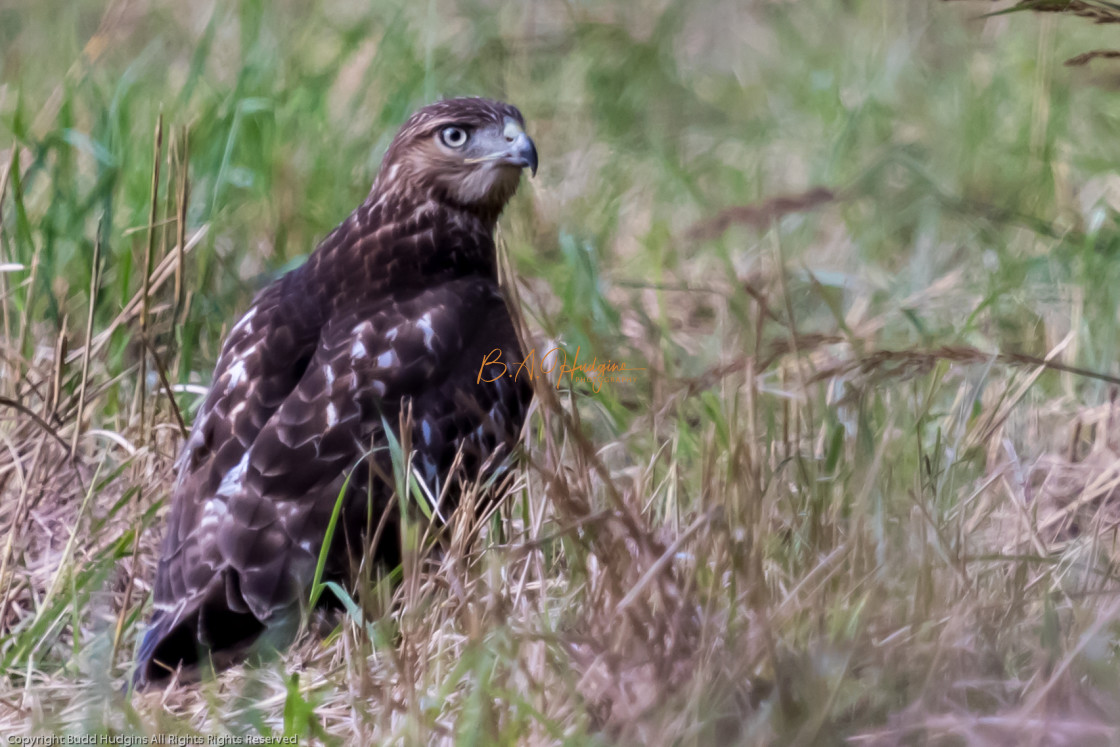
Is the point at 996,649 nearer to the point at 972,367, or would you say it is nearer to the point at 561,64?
the point at 972,367

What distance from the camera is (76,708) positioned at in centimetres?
244

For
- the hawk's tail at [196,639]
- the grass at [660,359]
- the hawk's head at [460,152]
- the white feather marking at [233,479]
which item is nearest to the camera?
the grass at [660,359]

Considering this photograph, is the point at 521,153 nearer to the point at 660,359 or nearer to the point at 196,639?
the point at 660,359

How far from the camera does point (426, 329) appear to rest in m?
3.25

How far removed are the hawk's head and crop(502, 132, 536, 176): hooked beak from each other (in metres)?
0.02

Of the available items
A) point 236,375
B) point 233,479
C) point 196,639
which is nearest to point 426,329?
point 236,375

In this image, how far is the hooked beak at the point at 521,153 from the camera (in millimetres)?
3549

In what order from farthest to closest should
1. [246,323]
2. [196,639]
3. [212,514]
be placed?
[246,323], [212,514], [196,639]

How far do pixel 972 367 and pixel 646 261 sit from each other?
1505mm

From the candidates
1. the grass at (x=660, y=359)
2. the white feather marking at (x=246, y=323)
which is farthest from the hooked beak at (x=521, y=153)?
the white feather marking at (x=246, y=323)

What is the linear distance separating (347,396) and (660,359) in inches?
40.4

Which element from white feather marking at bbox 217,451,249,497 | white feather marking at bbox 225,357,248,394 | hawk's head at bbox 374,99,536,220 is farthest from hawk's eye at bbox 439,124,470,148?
white feather marking at bbox 217,451,249,497

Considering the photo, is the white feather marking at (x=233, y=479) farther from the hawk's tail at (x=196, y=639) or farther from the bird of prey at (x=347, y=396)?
the hawk's tail at (x=196, y=639)

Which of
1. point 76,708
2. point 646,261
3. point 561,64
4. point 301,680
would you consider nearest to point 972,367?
point 646,261
